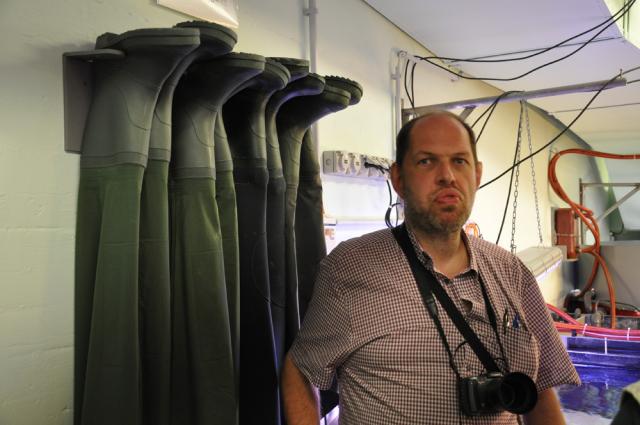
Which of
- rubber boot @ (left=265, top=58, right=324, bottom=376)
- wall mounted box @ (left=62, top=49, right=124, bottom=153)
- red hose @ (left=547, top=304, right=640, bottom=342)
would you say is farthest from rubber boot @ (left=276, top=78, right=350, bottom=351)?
red hose @ (left=547, top=304, right=640, bottom=342)

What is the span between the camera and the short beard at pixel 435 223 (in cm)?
112

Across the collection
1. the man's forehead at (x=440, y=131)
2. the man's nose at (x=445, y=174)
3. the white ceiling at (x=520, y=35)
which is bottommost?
the man's nose at (x=445, y=174)

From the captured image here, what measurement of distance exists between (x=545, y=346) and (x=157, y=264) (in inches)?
33.4

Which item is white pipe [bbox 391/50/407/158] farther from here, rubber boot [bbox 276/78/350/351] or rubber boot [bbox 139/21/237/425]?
rubber boot [bbox 139/21/237/425]

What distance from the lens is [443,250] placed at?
1.16 metres

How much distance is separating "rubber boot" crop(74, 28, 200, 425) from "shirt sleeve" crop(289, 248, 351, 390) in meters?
0.35

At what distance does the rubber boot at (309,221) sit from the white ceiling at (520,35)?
922 mm

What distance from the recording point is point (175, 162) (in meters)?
0.98

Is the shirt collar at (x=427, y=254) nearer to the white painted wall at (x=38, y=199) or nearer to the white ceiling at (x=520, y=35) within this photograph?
the white painted wall at (x=38, y=199)

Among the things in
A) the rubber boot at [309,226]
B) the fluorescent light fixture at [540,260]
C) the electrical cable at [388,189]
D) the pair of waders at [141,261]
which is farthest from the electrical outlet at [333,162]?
the fluorescent light fixture at [540,260]

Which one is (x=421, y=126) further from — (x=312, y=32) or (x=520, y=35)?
(x=520, y=35)

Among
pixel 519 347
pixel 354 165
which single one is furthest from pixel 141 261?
pixel 354 165

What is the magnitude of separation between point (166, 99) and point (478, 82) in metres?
2.80

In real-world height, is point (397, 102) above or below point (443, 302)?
above
